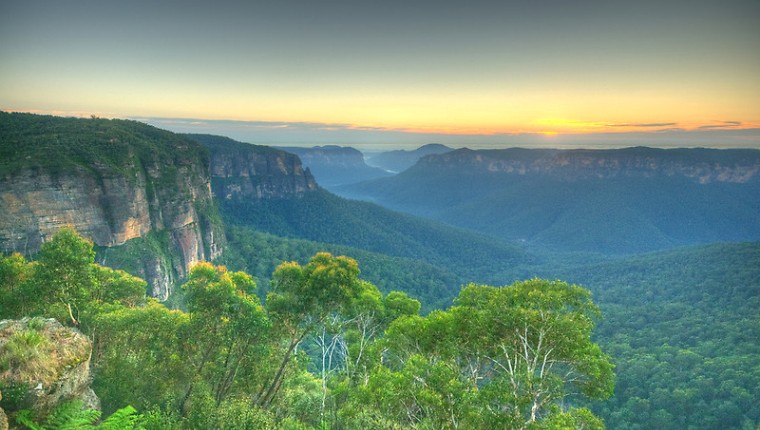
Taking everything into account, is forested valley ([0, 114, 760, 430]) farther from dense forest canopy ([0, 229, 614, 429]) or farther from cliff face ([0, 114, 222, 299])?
cliff face ([0, 114, 222, 299])

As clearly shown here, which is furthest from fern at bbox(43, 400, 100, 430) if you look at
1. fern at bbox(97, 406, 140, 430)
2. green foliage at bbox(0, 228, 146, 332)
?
green foliage at bbox(0, 228, 146, 332)

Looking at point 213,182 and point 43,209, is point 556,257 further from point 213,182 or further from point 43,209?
point 43,209

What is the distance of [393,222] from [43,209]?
384 ft

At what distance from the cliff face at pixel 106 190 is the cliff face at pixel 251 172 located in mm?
53045

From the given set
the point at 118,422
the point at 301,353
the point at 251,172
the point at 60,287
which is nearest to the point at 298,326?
the point at 301,353

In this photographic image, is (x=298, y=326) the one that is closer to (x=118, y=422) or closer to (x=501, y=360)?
(x=118, y=422)

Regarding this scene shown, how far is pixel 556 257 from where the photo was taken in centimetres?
14950

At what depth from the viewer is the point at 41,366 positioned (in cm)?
1198

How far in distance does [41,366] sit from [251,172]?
147320mm

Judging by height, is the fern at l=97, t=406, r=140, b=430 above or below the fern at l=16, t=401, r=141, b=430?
below

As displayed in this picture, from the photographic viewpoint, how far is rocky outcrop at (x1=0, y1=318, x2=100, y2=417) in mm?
11383

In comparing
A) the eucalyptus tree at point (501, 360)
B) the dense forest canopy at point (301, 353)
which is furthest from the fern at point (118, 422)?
the eucalyptus tree at point (501, 360)

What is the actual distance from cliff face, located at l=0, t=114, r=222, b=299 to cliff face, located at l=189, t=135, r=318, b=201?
174 ft

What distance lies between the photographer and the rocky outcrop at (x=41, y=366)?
37.3 feet
